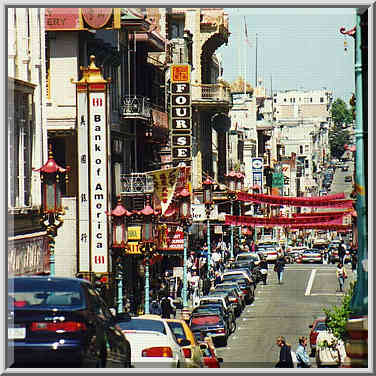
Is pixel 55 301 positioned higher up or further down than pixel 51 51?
further down

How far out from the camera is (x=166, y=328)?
786 inches

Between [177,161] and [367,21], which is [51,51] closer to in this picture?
[177,161]

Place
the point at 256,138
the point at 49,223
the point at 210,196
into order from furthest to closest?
the point at 256,138 < the point at 210,196 < the point at 49,223

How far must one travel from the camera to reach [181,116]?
194ft

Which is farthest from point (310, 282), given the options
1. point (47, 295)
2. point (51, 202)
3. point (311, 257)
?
point (47, 295)

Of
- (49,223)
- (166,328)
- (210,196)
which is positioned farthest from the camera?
(210,196)

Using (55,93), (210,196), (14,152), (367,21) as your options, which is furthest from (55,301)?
(210,196)

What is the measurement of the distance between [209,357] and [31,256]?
670 cm

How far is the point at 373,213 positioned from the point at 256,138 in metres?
105

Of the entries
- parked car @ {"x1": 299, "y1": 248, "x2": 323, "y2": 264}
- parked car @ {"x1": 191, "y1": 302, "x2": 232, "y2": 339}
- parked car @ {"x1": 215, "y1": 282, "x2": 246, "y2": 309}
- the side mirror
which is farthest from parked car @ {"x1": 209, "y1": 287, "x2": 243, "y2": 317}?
parked car @ {"x1": 299, "y1": 248, "x2": 323, "y2": 264}

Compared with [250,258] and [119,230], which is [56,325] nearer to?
[119,230]

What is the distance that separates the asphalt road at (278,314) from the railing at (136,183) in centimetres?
599

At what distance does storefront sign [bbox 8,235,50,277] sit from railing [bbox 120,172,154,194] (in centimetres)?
1293

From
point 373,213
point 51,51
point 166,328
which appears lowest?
point 166,328
